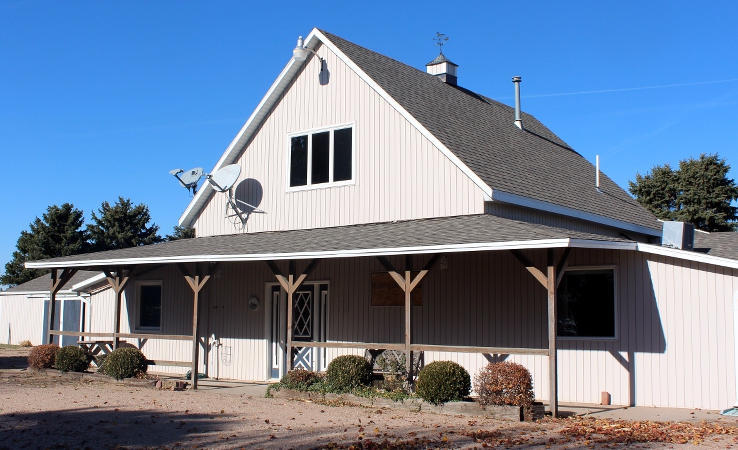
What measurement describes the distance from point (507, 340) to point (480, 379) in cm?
298

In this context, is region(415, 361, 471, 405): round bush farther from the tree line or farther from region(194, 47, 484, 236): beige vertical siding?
the tree line

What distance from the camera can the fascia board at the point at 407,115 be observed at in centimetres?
1471

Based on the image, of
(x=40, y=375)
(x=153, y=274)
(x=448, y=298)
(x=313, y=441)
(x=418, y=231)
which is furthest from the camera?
(x=153, y=274)

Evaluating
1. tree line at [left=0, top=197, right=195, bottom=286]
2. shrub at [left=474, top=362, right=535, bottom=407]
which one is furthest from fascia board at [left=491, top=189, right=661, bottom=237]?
tree line at [left=0, top=197, right=195, bottom=286]

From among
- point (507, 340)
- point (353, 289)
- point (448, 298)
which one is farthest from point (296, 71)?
point (507, 340)

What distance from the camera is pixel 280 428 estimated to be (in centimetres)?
1050

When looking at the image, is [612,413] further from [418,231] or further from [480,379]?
[418,231]

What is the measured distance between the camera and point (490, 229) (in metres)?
13.1

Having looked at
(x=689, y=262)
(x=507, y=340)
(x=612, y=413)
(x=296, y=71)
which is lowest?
(x=612, y=413)

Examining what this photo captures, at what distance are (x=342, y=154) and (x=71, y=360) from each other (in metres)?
7.57

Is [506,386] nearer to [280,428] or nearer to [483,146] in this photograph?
[280,428]

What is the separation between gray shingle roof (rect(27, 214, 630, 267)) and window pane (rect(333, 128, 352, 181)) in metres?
1.24

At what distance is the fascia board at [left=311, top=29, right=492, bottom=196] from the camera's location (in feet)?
48.3

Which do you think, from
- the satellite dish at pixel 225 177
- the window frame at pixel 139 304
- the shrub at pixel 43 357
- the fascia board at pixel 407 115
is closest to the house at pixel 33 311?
the window frame at pixel 139 304
